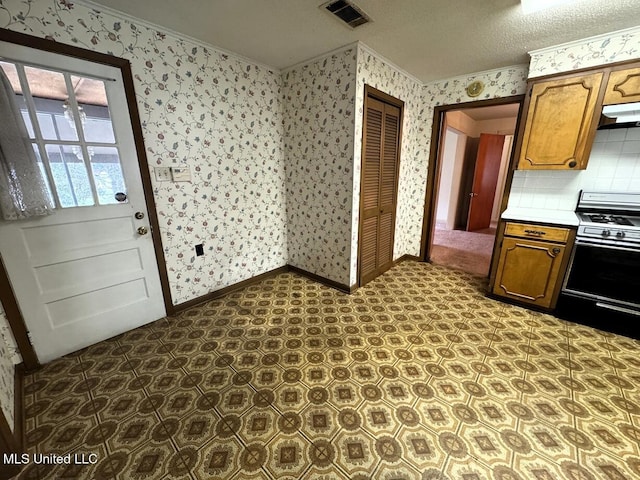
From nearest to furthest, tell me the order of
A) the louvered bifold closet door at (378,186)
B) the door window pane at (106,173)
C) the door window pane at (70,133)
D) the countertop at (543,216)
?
the door window pane at (70,133) < the door window pane at (106,173) < the countertop at (543,216) < the louvered bifold closet door at (378,186)

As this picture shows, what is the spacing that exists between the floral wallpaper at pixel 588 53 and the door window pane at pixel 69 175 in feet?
12.9

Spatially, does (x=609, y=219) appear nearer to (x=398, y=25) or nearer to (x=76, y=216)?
(x=398, y=25)

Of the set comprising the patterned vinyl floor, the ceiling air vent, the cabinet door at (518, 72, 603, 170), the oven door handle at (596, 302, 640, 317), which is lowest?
the patterned vinyl floor

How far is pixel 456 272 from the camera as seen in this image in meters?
3.46

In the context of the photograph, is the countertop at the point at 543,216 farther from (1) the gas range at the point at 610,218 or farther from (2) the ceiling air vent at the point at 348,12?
(2) the ceiling air vent at the point at 348,12

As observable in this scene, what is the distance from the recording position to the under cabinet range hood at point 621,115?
2010 millimetres

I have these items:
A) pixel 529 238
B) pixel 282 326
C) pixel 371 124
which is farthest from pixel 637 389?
pixel 371 124

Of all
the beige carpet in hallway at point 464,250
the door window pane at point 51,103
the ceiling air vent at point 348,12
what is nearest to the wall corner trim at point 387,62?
the ceiling air vent at point 348,12

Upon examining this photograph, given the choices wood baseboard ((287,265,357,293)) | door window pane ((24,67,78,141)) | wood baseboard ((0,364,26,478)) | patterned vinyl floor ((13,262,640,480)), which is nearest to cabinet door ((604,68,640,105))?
patterned vinyl floor ((13,262,640,480))

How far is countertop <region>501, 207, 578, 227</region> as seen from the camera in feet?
7.44

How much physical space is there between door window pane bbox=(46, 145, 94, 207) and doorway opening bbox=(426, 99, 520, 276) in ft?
15.6

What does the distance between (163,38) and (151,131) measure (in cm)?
75

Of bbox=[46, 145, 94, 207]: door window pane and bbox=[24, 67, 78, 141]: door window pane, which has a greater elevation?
bbox=[24, 67, 78, 141]: door window pane

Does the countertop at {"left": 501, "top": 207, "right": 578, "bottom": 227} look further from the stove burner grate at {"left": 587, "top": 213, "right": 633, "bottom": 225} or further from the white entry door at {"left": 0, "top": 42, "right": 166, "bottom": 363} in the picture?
the white entry door at {"left": 0, "top": 42, "right": 166, "bottom": 363}
